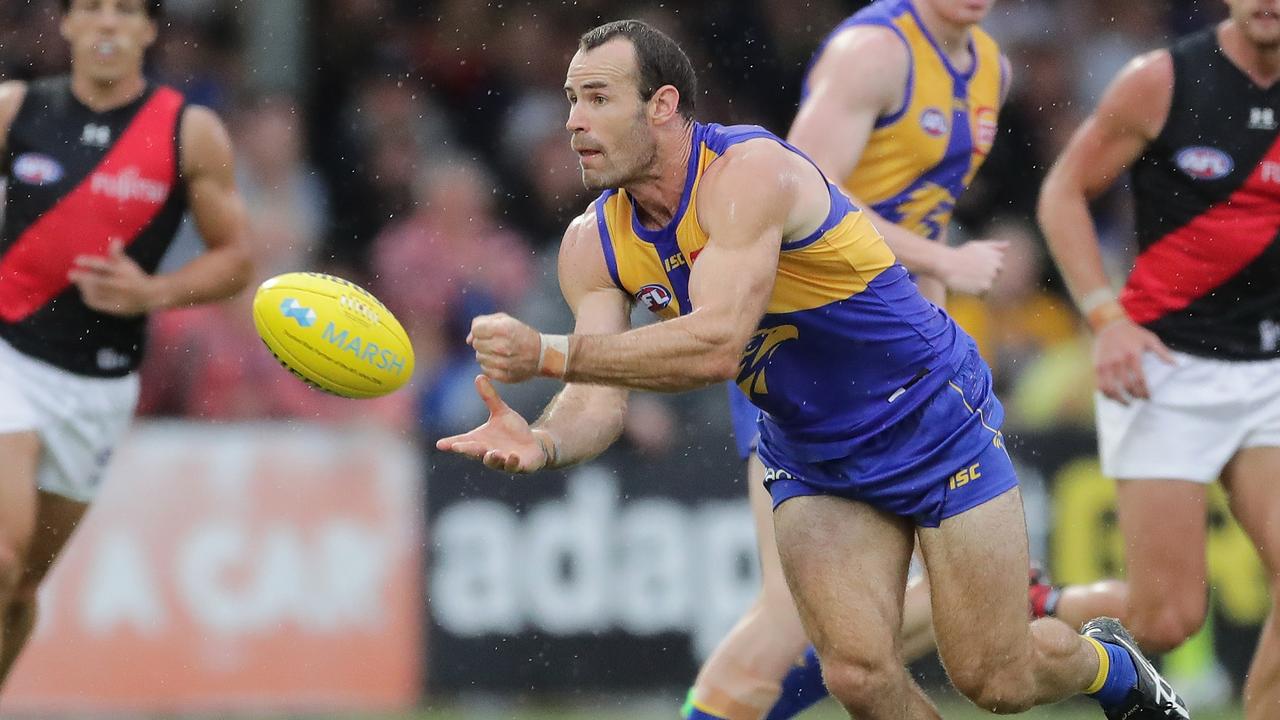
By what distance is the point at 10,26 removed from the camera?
12836mm

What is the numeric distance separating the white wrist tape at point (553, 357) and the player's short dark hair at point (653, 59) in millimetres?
813

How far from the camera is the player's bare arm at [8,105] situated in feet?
23.8

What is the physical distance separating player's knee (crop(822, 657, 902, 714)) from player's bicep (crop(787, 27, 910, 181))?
176cm

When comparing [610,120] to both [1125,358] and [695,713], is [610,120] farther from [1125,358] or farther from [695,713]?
[1125,358]

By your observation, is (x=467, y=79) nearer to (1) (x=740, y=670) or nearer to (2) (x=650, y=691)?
(2) (x=650, y=691)

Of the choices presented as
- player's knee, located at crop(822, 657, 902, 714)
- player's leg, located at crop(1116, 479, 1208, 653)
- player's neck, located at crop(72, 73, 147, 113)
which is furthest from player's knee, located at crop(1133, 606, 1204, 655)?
player's neck, located at crop(72, 73, 147, 113)

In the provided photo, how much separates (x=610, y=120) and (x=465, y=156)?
726 cm

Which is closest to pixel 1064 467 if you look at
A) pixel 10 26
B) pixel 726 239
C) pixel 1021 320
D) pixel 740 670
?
pixel 1021 320

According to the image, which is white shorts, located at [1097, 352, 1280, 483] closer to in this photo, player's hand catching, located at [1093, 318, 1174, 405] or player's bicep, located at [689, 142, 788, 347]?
player's hand catching, located at [1093, 318, 1174, 405]

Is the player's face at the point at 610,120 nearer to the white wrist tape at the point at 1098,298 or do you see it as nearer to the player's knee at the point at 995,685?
the player's knee at the point at 995,685

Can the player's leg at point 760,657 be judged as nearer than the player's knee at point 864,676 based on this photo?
No

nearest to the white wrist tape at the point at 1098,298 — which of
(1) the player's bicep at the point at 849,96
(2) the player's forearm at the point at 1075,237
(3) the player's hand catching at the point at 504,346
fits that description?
(2) the player's forearm at the point at 1075,237

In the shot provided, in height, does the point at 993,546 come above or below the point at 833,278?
below

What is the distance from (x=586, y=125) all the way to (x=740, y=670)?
2.10m
